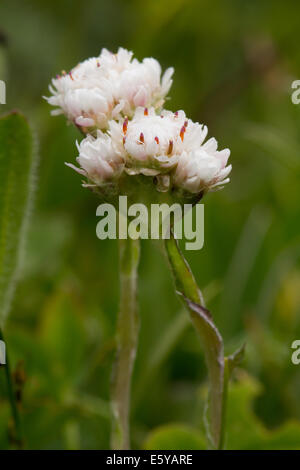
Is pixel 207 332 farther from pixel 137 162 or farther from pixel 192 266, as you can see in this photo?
pixel 192 266

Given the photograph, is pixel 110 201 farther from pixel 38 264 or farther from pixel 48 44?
pixel 48 44

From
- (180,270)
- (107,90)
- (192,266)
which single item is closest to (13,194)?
(107,90)

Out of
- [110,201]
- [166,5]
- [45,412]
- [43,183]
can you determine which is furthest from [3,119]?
[166,5]

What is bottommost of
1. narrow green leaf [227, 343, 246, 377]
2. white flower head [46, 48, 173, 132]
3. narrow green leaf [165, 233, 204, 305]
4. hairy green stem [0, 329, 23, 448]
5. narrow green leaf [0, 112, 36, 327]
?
hairy green stem [0, 329, 23, 448]

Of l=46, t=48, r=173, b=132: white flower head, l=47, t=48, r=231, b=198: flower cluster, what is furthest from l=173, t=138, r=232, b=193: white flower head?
l=46, t=48, r=173, b=132: white flower head

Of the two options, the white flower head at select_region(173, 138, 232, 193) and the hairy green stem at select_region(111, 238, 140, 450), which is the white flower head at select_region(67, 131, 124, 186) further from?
the hairy green stem at select_region(111, 238, 140, 450)
